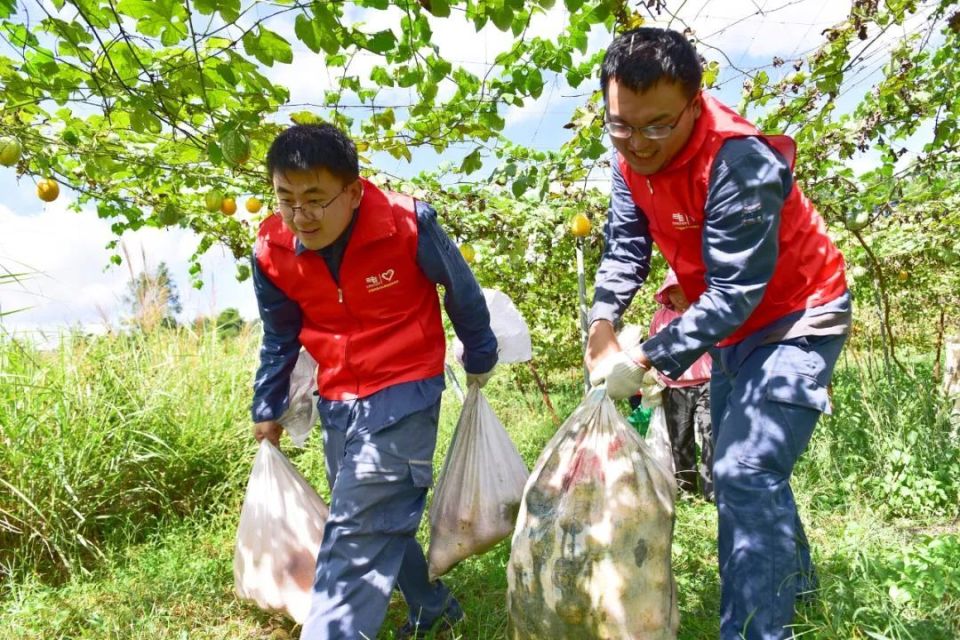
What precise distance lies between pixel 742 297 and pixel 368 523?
1143 millimetres

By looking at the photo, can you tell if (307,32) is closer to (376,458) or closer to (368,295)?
(368,295)

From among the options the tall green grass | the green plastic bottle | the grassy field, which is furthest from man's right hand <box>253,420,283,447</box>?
the green plastic bottle

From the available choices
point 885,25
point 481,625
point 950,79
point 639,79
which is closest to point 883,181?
point 950,79

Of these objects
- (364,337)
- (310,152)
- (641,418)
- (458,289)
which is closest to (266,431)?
(364,337)

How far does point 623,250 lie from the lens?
7.48 ft

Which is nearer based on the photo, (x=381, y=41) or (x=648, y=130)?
(x=648, y=130)

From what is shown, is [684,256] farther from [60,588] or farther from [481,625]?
[60,588]

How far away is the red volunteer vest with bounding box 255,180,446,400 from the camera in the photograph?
2.15 metres

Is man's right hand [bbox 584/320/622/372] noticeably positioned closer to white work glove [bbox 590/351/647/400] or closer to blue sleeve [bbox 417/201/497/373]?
white work glove [bbox 590/351/647/400]

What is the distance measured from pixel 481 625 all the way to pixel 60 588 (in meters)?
1.78

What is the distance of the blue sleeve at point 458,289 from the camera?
7.28ft

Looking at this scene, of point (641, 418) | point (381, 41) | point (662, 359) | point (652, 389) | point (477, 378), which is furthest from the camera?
point (641, 418)

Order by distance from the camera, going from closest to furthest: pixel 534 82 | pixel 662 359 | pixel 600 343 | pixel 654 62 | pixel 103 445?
pixel 654 62
pixel 662 359
pixel 600 343
pixel 534 82
pixel 103 445

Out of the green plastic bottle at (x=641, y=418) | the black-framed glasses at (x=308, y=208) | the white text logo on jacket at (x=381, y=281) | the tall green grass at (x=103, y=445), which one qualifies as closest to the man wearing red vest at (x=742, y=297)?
→ the white text logo on jacket at (x=381, y=281)
